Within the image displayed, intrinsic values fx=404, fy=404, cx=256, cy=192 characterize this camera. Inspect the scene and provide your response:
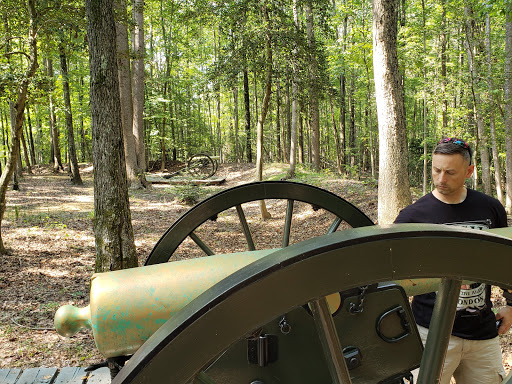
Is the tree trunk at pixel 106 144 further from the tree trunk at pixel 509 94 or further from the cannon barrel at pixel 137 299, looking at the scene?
the tree trunk at pixel 509 94

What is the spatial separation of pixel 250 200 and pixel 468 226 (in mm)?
1152

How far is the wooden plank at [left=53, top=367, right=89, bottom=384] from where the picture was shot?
7.77ft

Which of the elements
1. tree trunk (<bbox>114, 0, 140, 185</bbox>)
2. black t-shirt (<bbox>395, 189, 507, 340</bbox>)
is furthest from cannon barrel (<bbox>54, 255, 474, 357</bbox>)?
tree trunk (<bbox>114, 0, 140, 185</bbox>)

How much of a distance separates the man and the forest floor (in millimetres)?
1707

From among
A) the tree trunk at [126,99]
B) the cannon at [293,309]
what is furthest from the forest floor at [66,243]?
the cannon at [293,309]

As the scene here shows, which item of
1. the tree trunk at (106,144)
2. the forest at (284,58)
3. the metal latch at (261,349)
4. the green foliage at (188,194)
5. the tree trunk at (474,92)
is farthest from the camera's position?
the green foliage at (188,194)

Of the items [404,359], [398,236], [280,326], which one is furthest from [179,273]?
[404,359]

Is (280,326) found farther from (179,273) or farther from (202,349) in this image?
(202,349)

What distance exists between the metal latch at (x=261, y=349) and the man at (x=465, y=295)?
0.95 meters

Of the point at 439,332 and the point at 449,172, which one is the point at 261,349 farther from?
the point at 449,172

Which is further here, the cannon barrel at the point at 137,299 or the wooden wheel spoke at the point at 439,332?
the cannon barrel at the point at 137,299

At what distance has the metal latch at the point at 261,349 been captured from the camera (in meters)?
1.40

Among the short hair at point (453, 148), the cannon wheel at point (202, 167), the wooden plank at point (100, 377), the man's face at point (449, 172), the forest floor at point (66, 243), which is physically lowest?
the forest floor at point (66, 243)

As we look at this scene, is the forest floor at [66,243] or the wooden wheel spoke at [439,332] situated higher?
the wooden wheel spoke at [439,332]
